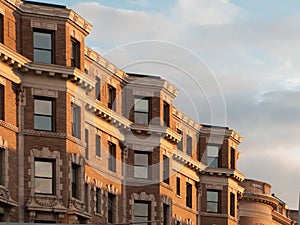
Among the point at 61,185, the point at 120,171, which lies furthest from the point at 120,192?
the point at 61,185

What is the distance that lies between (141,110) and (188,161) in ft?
44.1

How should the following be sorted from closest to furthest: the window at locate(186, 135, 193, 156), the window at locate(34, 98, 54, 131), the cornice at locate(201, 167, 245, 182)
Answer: the window at locate(34, 98, 54, 131) < the window at locate(186, 135, 193, 156) < the cornice at locate(201, 167, 245, 182)

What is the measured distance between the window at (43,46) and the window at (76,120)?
14.0 feet

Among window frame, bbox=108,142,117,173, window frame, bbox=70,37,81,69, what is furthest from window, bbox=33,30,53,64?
window frame, bbox=108,142,117,173

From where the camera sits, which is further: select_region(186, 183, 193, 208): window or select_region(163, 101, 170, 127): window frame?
select_region(186, 183, 193, 208): window

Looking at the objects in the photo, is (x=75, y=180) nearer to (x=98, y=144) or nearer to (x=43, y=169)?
(x=43, y=169)

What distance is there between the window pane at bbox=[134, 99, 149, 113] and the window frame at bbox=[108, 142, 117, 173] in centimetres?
409

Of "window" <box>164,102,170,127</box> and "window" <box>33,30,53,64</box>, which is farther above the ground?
"window" <box>33,30,53,64</box>

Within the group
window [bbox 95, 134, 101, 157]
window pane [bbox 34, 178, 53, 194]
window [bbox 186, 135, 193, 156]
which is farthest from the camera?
window [bbox 186, 135, 193, 156]

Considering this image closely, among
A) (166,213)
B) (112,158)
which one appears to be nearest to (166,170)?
(166,213)

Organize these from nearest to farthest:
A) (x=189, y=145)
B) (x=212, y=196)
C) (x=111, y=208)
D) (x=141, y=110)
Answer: (x=111, y=208) → (x=141, y=110) → (x=189, y=145) → (x=212, y=196)

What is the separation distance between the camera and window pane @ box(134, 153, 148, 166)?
97.2 m

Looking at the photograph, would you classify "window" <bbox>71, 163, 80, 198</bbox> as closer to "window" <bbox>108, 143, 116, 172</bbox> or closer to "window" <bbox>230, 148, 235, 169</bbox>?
"window" <bbox>108, 143, 116, 172</bbox>

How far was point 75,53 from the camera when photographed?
83.8 metres
